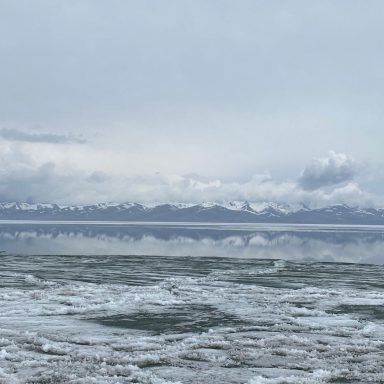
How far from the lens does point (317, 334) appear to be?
15977 mm

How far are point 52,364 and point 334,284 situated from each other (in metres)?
23.2

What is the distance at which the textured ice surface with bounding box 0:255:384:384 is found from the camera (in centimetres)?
1145

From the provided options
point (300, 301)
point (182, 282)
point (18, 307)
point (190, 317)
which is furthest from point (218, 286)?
point (18, 307)

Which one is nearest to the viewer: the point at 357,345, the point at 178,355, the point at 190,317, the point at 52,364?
the point at 52,364

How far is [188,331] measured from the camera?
54.0 feet

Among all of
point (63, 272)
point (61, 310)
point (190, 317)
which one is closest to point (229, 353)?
point (190, 317)

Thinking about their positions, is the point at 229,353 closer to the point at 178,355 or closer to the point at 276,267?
the point at 178,355

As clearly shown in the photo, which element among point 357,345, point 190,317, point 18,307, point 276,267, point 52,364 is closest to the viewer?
point 52,364

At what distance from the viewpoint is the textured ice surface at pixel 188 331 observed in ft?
37.6

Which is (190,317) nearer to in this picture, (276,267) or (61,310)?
(61,310)

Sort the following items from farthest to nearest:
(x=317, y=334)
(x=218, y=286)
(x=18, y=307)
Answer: (x=218, y=286), (x=18, y=307), (x=317, y=334)

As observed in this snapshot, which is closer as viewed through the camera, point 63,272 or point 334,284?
point 334,284

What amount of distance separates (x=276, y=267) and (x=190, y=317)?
25.9 meters

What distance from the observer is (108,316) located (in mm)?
18984
